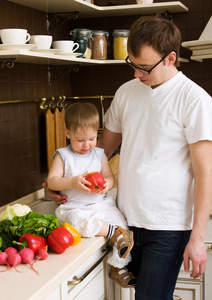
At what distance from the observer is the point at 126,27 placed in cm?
302

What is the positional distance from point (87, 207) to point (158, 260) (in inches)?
12.7

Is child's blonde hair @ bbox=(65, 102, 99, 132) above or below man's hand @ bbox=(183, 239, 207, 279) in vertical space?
above

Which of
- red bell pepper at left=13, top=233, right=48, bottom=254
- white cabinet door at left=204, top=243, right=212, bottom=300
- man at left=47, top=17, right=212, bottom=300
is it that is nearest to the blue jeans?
man at left=47, top=17, right=212, bottom=300

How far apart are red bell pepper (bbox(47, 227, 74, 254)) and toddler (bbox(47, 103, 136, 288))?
0.15 meters

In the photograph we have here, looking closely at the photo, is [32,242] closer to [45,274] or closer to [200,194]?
[45,274]

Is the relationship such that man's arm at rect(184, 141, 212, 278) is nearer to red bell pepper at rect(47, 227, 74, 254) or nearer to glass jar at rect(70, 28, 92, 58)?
red bell pepper at rect(47, 227, 74, 254)

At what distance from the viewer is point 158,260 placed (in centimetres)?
175

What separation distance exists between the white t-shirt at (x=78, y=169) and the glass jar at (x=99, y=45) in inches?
39.4

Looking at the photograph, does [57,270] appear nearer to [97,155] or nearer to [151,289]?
[151,289]

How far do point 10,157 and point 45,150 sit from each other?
0.39 meters

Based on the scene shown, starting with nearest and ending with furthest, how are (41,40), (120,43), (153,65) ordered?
(153,65) → (41,40) → (120,43)

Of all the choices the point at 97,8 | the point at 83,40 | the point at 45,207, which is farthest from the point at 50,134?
the point at 97,8

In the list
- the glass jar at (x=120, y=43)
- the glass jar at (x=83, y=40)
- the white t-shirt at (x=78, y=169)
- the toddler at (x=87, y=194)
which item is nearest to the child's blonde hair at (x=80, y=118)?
the toddler at (x=87, y=194)

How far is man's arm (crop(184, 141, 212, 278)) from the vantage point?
1.65 meters
